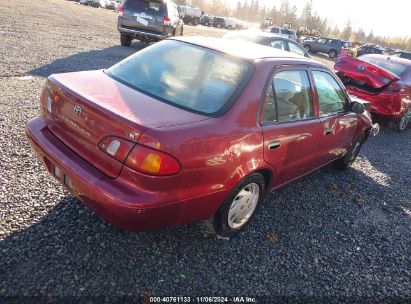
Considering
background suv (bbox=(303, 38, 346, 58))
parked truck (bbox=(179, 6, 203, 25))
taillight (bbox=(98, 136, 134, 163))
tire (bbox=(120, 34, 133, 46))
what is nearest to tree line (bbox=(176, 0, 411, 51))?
parked truck (bbox=(179, 6, 203, 25))

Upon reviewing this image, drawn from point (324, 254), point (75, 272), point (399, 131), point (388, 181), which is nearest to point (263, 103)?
point (324, 254)

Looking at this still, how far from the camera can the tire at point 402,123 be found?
7.67 m

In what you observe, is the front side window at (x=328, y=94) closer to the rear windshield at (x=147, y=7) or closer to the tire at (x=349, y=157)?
the tire at (x=349, y=157)

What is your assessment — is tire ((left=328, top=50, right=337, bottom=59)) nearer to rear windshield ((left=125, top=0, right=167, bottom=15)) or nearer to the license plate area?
rear windshield ((left=125, top=0, right=167, bottom=15))

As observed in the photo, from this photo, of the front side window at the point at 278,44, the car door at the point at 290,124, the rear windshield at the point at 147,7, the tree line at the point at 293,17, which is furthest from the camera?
the tree line at the point at 293,17

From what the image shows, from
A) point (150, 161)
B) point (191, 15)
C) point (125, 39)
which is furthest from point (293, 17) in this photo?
point (150, 161)

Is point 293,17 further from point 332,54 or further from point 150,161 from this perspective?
point 150,161

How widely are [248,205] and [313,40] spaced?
104 ft

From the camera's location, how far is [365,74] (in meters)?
7.11

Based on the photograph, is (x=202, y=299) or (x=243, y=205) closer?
(x=202, y=299)

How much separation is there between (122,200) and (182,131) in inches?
23.2

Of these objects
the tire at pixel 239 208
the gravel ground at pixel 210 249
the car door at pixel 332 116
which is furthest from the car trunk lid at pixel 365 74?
the tire at pixel 239 208

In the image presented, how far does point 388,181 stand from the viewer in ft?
16.5

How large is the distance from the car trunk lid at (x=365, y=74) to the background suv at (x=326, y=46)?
25.0 m
